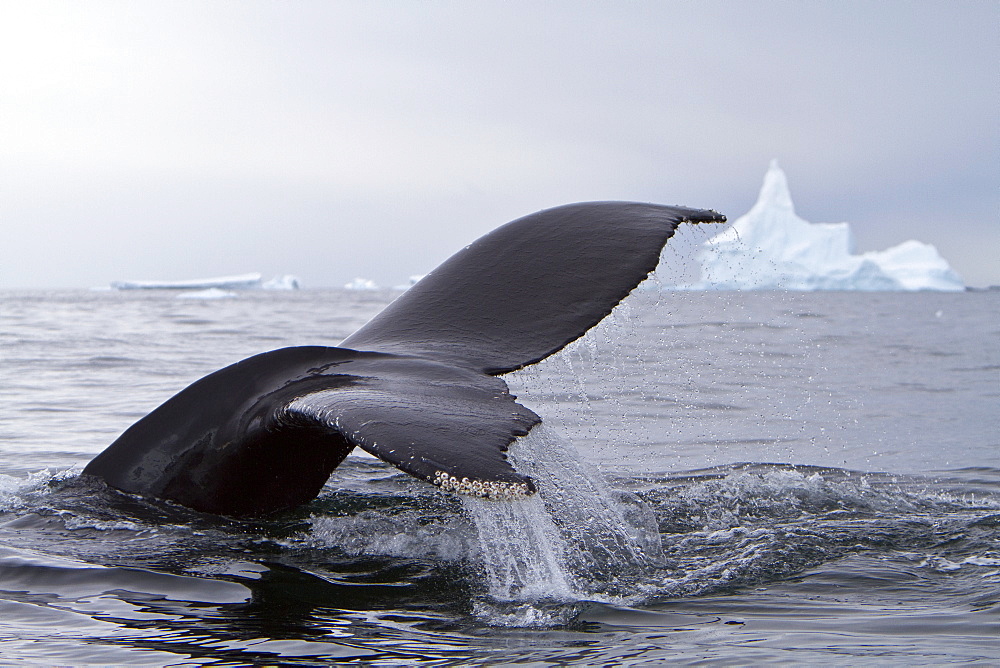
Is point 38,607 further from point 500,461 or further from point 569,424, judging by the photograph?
point 569,424

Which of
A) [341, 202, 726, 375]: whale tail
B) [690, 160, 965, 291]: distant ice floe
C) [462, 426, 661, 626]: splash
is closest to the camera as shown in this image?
[462, 426, 661, 626]: splash

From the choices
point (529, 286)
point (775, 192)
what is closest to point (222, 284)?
point (775, 192)

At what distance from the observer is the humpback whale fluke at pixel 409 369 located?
8.65 ft

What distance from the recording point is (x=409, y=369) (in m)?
2.86

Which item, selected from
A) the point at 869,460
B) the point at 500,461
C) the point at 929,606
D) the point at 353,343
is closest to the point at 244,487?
the point at 353,343

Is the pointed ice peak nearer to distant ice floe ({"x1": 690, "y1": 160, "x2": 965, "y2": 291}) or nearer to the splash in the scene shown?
distant ice floe ({"x1": 690, "y1": 160, "x2": 965, "y2": 291})

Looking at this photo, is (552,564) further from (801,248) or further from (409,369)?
(801,248)

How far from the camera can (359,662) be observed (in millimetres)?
2389

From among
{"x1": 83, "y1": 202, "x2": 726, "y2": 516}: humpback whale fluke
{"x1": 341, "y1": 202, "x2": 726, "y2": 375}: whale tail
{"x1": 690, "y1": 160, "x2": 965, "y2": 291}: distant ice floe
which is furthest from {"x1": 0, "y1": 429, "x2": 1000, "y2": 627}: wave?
{"x1": 690, "y1": 160, "x2": 965, "y2": 291}: distant ice floe

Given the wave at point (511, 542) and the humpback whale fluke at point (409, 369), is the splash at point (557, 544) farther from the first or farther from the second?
the humpback whale fluke at point (409, 369)

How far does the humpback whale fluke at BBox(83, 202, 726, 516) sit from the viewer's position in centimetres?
264

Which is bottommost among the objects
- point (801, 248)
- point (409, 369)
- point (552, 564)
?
point (552, 564)

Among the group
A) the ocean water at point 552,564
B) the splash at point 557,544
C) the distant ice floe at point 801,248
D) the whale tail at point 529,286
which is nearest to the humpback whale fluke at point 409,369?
the whale tail at point 529,286

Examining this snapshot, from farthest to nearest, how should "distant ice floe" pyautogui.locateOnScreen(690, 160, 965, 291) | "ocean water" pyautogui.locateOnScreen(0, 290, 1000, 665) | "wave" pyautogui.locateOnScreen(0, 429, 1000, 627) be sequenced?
1. "distant ice floe" pyautogui.locateOnScreen(690, 160, 965, 291)
2. "wave" pyautogui.locateOnScreen(0, 429, 1000, 627)
3. "ocean water" pyautogui.locateOnScreen(0, 290, 1000, 665)
